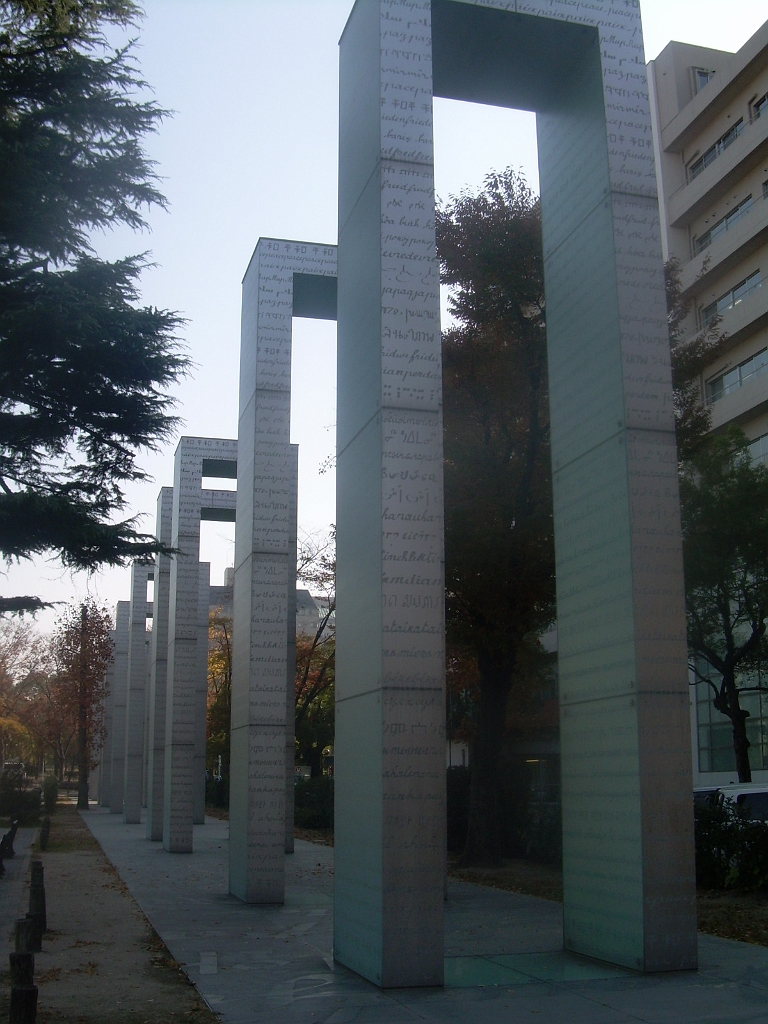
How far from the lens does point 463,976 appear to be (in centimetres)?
789

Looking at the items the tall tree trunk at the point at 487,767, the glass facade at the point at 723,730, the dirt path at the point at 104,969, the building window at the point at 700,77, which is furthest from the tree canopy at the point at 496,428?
the building window at the point at 700,77

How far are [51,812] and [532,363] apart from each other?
27.2 metres

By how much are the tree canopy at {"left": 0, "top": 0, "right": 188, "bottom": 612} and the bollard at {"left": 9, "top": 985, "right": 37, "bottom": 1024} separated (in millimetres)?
9720

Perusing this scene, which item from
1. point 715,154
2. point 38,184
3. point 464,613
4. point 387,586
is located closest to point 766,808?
point 464,613

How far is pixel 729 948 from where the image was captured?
895 cm

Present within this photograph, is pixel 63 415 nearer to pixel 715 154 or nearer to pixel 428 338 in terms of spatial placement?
pixel 428 338

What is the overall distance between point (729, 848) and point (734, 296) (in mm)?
31232

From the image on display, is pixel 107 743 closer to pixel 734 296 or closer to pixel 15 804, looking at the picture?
pixel 15 804

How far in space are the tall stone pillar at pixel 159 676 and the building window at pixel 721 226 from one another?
84.2 feet

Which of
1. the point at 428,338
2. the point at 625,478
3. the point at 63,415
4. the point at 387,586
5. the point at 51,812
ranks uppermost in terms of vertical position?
the point at 63,415

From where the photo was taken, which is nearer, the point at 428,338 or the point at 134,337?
the point at 428,338

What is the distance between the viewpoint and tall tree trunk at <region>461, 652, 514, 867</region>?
17.9 metres

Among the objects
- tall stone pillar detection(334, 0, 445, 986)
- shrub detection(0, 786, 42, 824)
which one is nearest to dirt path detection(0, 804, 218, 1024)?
tall stone pillar detection(334, 0, 445, 986)

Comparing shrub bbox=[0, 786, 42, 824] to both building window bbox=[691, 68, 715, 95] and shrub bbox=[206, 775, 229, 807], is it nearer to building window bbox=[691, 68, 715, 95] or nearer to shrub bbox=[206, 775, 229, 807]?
shrub bbox=[206, 775, 229, 807]
